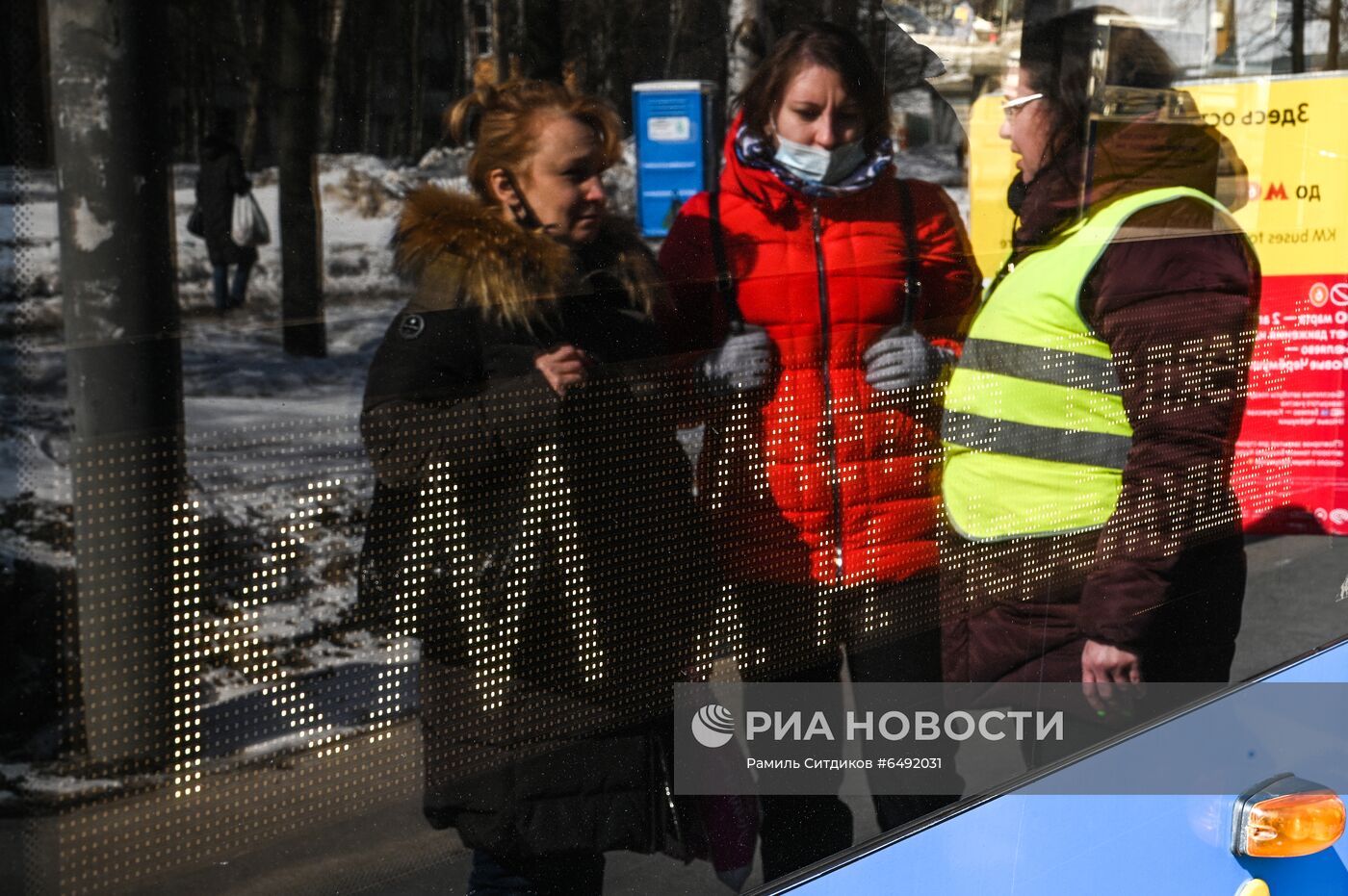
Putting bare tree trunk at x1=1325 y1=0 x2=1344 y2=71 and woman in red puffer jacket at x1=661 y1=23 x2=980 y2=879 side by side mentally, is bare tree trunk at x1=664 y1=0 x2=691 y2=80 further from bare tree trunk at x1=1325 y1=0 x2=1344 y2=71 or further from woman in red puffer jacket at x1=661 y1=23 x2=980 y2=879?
bare tree trunk at x1=1325 y1=0 x2=1344 y2=71

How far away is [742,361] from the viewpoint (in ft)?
5.36

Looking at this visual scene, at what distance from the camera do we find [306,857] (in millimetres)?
1355

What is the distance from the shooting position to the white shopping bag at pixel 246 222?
120cm

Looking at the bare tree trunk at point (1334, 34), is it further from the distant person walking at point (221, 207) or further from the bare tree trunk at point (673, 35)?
the distant person walking at point (221, 207)

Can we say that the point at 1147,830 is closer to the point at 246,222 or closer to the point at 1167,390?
the point at 1167,390

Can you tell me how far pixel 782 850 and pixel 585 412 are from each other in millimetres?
621

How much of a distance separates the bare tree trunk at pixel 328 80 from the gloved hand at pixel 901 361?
76 cm

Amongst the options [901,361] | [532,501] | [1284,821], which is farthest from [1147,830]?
[532,501]

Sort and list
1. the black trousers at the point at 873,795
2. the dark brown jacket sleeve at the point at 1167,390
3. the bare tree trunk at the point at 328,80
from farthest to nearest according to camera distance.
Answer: the dark brown jacket sleeve at the point at 1167,390
the black trousers at the point at 873,795
the bare tree trunk at the point at 328,80

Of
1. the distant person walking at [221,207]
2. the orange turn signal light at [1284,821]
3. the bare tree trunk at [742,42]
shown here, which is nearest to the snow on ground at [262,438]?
the distant person walking at [221,207]

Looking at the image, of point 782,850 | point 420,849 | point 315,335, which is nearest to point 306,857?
point 420,849

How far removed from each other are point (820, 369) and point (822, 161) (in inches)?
9.8

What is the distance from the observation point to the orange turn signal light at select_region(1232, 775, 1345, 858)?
2316 millimetres

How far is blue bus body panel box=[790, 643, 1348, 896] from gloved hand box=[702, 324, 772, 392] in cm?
62
